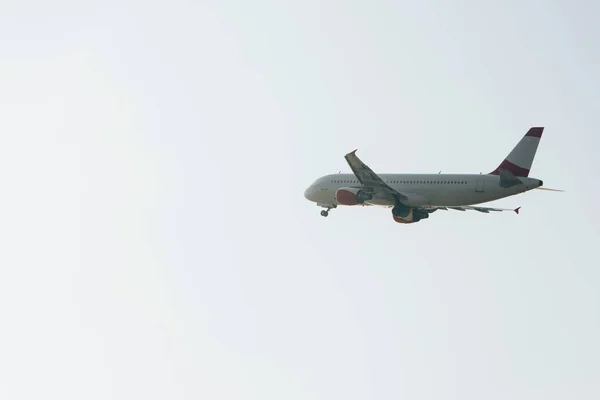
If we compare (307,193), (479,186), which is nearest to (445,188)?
(479,186)

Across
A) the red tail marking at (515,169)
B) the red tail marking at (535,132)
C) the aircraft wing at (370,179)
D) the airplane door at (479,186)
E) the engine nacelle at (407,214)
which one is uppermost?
the red tail marking at (535,132)

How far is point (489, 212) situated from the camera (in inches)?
3733

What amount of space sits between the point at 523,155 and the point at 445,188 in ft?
18.0

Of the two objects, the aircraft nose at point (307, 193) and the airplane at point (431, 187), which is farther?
the aircraft nose at point (307, 193)

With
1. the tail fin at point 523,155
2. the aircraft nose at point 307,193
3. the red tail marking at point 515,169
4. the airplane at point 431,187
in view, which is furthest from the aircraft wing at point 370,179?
the aircraft nose at point 307,193

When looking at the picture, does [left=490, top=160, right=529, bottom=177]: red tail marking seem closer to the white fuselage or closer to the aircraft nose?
the white fuselage

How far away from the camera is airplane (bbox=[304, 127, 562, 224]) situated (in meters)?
88.6

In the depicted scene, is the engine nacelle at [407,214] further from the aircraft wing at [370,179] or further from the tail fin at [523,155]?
the tail fin at [523,155]

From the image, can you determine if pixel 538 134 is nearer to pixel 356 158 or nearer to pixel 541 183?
pixel 541 183

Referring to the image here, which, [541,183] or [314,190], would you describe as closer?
[541,183]

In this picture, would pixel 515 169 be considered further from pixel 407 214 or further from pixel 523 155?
pixel 407 214

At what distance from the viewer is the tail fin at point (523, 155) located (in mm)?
89062

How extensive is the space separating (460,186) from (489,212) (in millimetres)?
6115

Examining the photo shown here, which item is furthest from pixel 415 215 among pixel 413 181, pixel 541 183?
pixel 541 183
